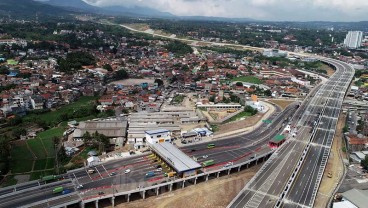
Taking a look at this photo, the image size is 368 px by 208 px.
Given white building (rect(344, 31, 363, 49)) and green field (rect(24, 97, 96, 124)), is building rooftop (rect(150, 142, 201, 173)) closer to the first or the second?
green field (rect(24, 97, 96, 124))

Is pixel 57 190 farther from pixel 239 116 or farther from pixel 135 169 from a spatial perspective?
pixel 239 116

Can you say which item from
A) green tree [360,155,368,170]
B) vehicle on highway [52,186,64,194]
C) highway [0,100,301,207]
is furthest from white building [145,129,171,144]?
green tree [360,155,368,170]

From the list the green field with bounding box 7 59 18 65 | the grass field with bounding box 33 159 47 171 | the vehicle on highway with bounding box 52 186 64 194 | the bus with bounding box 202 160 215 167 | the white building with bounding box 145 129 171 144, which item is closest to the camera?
the vehicle on highway with bounding box 52 186 64 194

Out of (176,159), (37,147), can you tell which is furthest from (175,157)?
(37,147)

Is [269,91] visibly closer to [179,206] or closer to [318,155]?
[318,155]

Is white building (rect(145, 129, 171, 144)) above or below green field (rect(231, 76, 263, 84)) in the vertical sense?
below

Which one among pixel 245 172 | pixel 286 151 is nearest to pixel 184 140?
pixel 245 172

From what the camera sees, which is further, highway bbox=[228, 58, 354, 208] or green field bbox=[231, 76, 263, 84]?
green field bbox=[231, 76, 263, 84]

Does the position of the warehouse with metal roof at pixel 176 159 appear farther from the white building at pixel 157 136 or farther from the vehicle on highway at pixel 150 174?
the white building at pixel 157 136
